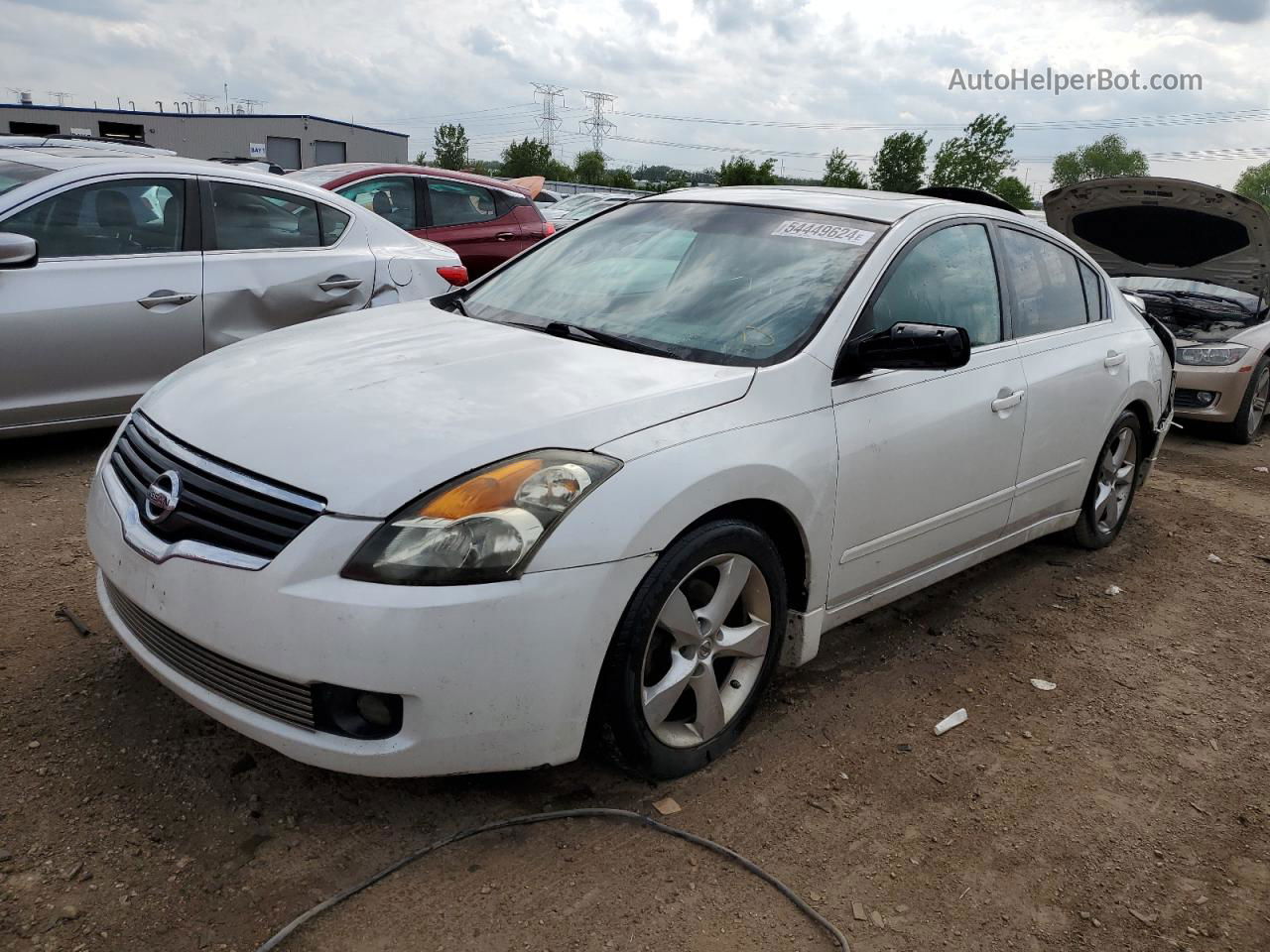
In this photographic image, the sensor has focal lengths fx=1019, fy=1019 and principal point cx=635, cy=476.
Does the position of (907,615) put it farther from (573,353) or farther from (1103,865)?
(573,353)

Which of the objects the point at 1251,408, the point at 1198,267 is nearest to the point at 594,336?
the point at 1198,267

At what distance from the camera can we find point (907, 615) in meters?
4.14

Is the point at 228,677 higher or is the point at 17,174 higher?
the point at 17,174

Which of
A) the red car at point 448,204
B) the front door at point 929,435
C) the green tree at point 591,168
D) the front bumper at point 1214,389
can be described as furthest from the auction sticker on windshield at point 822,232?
the green tree at point 591,168

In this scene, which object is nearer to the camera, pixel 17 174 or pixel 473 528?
pixel 473 528

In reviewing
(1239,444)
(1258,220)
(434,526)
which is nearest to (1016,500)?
(434,526)

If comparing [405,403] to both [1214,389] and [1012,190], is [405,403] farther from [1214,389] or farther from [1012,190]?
[1012,190]

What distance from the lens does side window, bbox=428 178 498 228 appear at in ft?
30.6

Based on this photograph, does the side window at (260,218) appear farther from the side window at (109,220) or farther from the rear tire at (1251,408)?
the rear tire at (1251,408)

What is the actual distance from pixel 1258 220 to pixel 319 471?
7.22 m

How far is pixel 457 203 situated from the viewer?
31.4ft

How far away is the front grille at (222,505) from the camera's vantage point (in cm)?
228

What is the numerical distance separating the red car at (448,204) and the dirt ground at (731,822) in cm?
578

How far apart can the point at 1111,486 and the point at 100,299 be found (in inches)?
196
